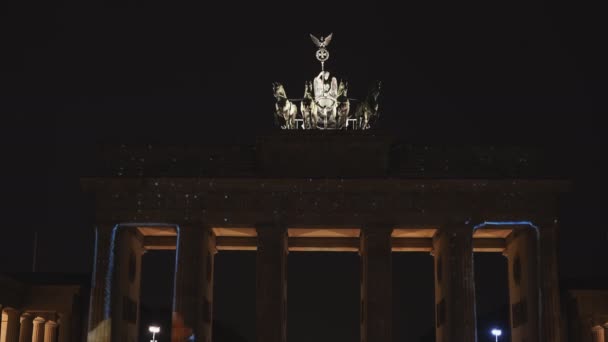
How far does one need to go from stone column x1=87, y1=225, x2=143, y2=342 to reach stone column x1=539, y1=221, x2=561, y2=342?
19.5m

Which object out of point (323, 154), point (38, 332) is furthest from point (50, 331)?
point (323, 154)

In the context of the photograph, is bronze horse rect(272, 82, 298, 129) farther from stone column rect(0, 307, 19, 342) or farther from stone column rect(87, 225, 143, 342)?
stone column rect(0, 307, 19, 342)

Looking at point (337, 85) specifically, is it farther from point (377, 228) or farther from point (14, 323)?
point (14, 323)

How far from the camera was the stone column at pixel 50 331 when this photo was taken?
5006cm

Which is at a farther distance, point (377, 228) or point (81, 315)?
point (81, 315)

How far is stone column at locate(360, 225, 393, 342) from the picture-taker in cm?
4431

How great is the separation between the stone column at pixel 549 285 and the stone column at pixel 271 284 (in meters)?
11.9

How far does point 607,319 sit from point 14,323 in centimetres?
2839

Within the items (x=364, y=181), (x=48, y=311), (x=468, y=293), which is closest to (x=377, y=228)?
(x=364, y=181)

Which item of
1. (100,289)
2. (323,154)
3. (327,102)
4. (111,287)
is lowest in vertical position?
(100,289)

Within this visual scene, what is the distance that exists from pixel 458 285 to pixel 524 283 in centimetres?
408

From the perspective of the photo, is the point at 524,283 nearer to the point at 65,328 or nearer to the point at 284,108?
the point at 284,108

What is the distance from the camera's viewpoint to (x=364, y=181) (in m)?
45.1

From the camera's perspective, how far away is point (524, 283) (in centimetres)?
4675
